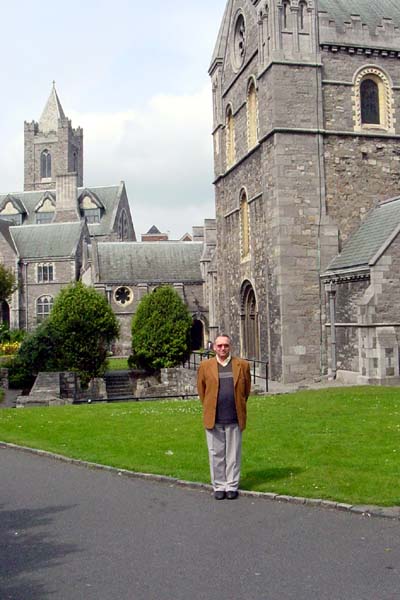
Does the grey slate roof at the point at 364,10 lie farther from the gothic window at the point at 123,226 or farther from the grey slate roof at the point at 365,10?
the gothic window at the point at 123,226

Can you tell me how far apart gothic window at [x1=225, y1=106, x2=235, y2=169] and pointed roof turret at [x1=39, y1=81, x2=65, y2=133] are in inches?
2501

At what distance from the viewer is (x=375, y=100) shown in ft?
80.8

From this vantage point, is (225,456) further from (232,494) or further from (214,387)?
(214,387)

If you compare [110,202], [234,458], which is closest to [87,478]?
[234,458]

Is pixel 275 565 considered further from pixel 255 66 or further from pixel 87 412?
pixel 255 66

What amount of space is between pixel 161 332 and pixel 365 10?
A: 17.5 m

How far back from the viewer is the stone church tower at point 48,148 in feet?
282

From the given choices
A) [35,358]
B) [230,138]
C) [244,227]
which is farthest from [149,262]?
[244,227]

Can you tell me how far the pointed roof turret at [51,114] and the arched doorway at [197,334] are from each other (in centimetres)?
4894

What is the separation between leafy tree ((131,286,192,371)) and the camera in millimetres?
32938

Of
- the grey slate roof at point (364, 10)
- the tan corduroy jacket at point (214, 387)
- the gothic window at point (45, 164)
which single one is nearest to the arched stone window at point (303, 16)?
the grey slate roof at point (364, 10)

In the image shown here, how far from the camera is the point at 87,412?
51.9ft

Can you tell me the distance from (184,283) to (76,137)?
1862 inches

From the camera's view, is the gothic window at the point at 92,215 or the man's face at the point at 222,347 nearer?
the man's face at the point at 222,347
